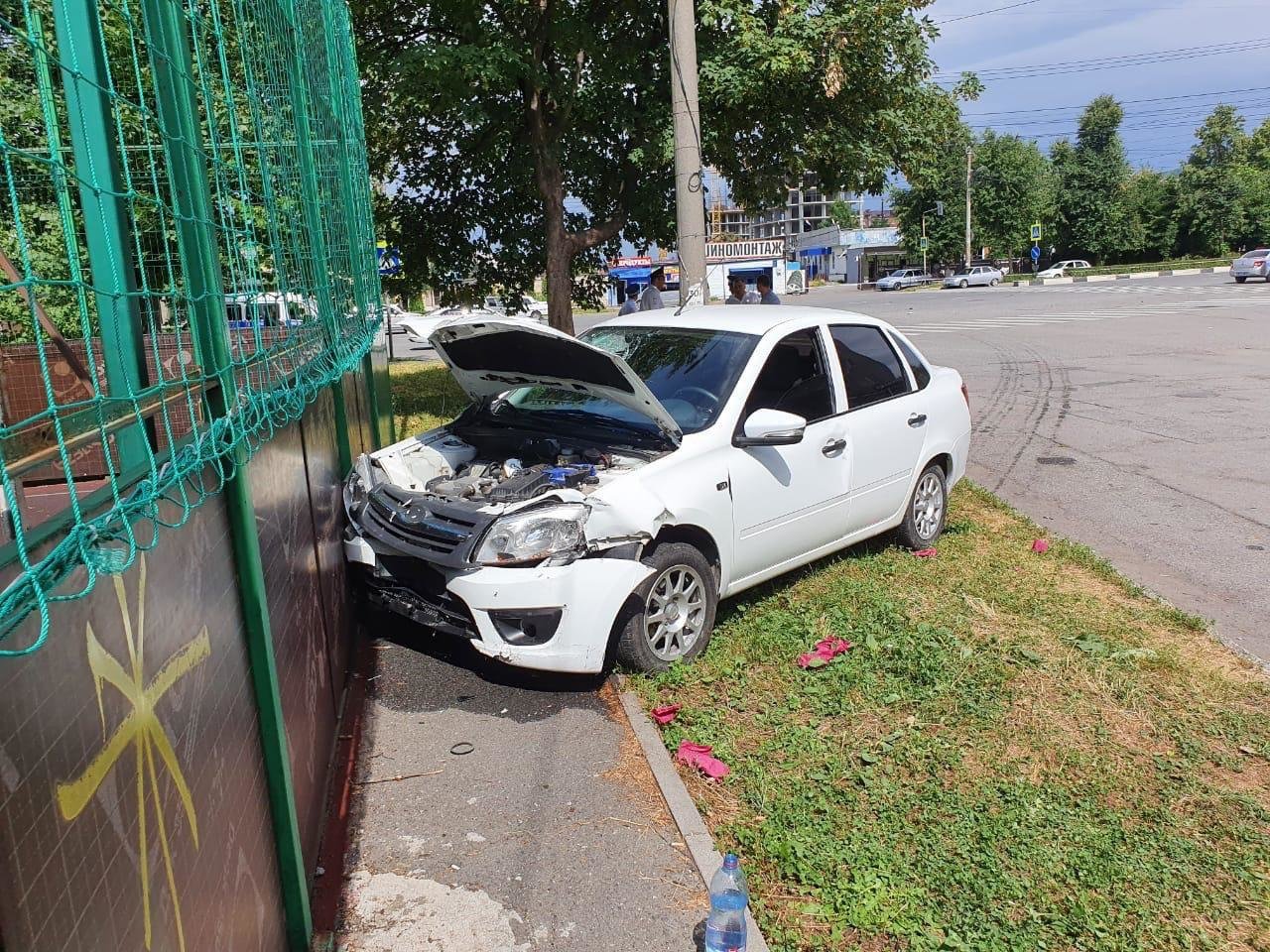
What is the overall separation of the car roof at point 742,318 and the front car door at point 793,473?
0.38 ft

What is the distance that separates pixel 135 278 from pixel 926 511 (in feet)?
18.1

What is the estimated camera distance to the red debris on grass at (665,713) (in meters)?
4.30

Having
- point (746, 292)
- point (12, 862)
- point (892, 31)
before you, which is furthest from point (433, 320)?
point (746, 292)

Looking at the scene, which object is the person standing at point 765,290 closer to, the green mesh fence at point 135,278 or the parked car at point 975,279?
the green mesh fence at point 135,278

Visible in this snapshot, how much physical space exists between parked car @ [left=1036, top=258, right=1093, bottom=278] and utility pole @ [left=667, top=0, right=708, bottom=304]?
6073 centimetres

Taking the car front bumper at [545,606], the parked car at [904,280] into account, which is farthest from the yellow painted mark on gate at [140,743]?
the parked car at [904,280]

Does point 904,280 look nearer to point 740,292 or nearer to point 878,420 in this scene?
point 740,292

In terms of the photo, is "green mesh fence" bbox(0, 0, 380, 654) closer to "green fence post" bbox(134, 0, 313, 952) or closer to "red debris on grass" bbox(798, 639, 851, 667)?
"green fence post" bbox(134, 0, 313, 952)

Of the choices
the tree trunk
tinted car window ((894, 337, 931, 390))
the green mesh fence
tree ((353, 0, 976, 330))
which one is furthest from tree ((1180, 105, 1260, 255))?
the green mesh fence

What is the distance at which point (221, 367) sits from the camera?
2.46 meters

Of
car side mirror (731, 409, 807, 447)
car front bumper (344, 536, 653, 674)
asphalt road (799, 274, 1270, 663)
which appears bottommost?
asphalt road (799, 274, 1270, 663)

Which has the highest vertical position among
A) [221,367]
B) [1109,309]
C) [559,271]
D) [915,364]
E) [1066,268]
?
[559,271]

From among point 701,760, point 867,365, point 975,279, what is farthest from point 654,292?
A: point 975,279

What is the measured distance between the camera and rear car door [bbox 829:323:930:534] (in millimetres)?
5827
